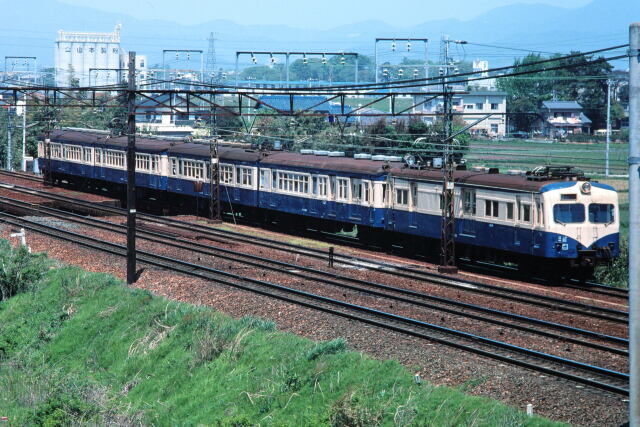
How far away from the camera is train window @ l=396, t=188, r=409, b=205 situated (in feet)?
94.1

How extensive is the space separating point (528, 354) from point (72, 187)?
44.3 metres

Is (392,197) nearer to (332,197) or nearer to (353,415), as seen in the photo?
(332,197)

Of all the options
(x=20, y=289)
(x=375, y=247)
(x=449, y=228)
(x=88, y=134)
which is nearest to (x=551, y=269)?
(x=449, y=228)

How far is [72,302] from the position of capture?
21391 millimetres

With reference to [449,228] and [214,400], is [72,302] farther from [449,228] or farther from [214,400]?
[449,228]

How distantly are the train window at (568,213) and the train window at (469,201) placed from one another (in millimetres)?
3113

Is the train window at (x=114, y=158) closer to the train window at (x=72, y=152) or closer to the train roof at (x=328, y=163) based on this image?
the train window at (x=72, y=152)

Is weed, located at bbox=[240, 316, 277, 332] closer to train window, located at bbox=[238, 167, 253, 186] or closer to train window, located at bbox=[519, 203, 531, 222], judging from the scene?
train window, located at bbox=[519, 203, 531, 222]

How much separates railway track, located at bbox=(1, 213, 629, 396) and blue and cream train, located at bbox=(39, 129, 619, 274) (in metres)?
6.63

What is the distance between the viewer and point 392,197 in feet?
96.5

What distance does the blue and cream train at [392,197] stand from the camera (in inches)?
920

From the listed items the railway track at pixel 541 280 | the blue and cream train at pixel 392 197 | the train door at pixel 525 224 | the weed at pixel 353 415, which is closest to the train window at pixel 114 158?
the blue and cream train at pixel 392 197

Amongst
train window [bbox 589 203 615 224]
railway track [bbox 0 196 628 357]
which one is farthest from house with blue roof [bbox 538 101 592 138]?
train window [bbox 589 203 615 224]

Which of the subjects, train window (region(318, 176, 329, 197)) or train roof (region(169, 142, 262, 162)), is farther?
train roof (region(169, 142, 262, 162))
